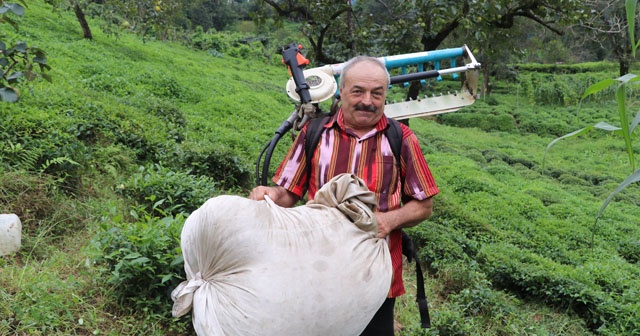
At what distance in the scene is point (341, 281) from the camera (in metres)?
1.80

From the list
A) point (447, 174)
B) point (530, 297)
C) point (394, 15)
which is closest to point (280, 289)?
point (530, 297)

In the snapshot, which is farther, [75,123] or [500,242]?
[500,242]

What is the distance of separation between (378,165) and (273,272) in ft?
2.23

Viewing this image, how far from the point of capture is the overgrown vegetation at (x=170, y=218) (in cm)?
293

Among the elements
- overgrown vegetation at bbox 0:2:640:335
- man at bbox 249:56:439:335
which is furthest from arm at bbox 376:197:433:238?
overgrown vegetation at bbox 0:2:640:335

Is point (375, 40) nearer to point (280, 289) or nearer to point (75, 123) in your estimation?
point (75, 123)

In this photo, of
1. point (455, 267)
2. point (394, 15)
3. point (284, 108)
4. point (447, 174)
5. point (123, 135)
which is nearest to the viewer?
point (455, 267)

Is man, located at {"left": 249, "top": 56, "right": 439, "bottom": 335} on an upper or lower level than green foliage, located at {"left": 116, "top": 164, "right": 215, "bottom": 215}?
upper

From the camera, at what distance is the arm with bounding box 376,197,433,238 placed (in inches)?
80.8

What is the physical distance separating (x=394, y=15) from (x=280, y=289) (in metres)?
5.36

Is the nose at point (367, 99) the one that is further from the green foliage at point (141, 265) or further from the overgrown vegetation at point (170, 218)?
the green foliage at point (141, 265)

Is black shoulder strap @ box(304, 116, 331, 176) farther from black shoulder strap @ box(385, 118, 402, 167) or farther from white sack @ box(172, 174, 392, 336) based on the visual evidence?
white sack @ box(172, 174, 392, 336)

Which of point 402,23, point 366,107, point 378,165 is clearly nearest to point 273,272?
point 378,165

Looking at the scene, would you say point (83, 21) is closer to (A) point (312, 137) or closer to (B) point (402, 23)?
(B) point (402, 23)
